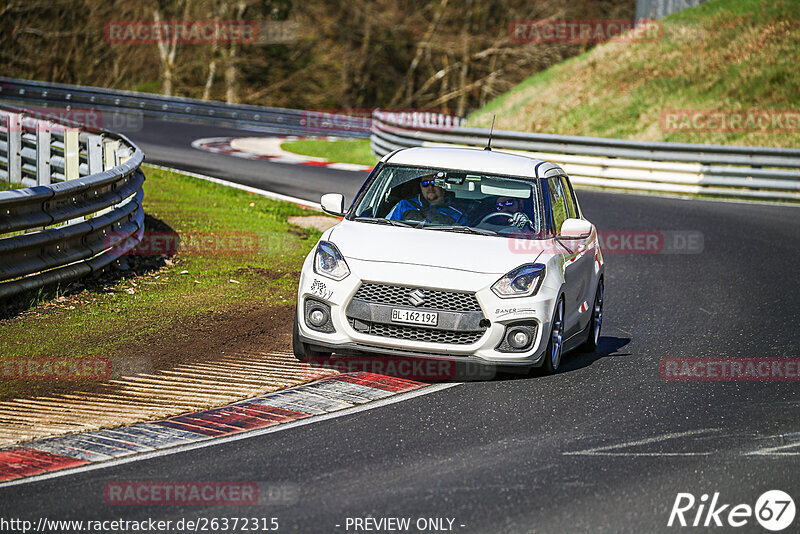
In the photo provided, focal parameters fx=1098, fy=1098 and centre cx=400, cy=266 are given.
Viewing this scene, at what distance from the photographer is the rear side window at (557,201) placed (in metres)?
9.28

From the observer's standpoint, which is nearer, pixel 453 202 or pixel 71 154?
pixel 453 202

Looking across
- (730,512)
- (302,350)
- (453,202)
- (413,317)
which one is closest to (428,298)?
(413,317)

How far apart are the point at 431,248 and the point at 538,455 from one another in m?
2.31

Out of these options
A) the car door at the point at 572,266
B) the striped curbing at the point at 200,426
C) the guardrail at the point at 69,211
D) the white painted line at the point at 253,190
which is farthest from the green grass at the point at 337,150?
the striped curbing at the point at 200,426

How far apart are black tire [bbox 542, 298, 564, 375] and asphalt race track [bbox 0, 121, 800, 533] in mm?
187

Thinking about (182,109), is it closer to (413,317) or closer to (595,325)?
(595,325)

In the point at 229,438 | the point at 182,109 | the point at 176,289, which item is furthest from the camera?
the point at 182,109

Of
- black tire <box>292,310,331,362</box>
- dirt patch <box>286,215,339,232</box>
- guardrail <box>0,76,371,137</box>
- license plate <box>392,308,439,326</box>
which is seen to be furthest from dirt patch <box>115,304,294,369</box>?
guardrail <box>0,76,371,137</box>

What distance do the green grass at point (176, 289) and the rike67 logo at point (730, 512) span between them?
15.0ft

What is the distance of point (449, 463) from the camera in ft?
20.2

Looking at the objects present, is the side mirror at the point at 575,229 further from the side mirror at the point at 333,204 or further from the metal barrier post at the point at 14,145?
the metal barrier post at the point at 14,145

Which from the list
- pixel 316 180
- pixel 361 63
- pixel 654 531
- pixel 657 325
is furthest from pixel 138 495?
pixel 361 63

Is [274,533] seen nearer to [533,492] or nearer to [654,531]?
[533,492]

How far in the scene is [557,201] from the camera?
9562 millimetres
